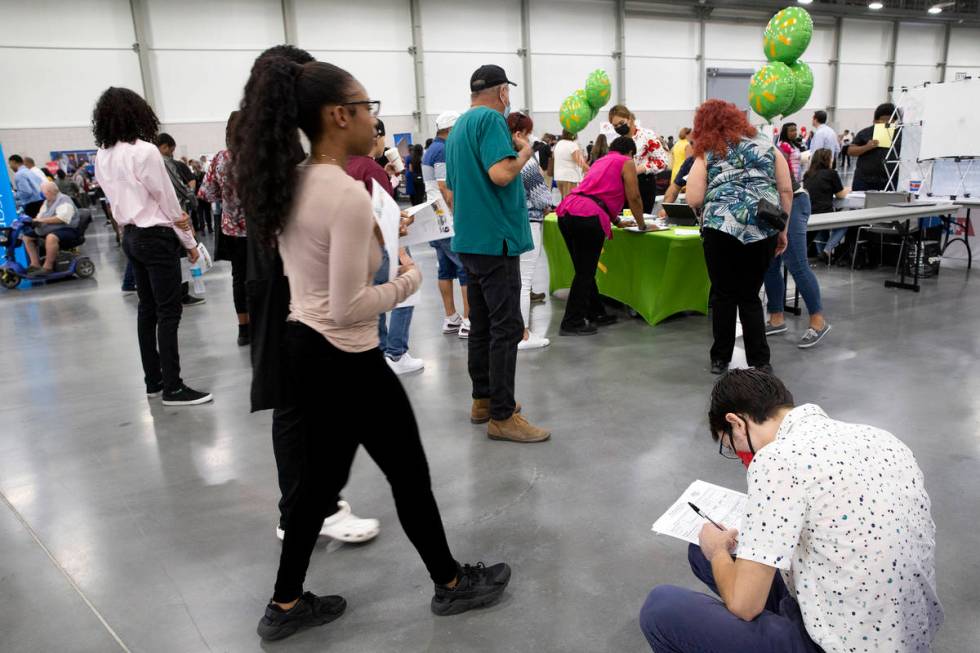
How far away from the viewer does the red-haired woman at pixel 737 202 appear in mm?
3291

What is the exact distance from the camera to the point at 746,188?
3.31m

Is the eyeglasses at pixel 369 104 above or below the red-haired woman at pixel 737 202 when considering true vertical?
above

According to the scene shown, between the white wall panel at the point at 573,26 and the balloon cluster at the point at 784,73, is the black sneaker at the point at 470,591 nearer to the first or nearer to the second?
the balloon cluster at the point at 784,73

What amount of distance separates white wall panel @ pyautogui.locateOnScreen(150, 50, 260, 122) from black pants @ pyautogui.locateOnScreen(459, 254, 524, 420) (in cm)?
1276

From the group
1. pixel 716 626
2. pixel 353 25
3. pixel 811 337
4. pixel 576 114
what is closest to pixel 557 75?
pixel 353 25

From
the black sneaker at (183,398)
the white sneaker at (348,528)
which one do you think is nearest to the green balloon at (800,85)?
the black sneaker at (183,398)

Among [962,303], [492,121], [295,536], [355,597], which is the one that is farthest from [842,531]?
[962,303]

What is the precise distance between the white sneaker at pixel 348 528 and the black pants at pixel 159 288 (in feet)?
5.25

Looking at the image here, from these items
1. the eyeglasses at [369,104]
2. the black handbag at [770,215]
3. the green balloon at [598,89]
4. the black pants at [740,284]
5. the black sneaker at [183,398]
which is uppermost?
the green balloon at [598,89]

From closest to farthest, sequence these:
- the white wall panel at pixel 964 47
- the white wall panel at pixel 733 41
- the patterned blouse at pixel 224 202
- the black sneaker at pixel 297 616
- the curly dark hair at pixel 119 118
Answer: the black sneaker at pixel 297 616, the curly dark hair at pixel 119 118, the patterned blouse at pixel 224 202, the white wall panel at pixel 733 41, the white wall panel at pixel 964 47

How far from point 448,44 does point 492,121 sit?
47.1 ft

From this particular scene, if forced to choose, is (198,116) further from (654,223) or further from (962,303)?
(962,303)

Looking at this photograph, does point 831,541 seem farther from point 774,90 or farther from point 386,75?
point 386,75

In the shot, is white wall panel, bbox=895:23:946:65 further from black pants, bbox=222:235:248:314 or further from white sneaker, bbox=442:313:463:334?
black pants, bbox=222:235:248:314
